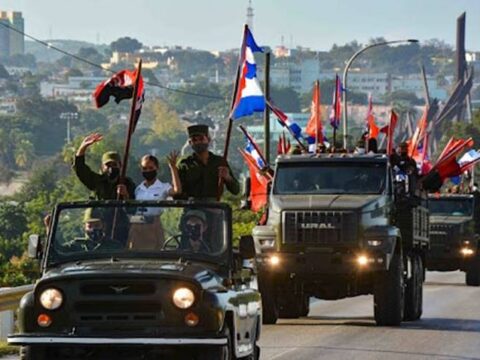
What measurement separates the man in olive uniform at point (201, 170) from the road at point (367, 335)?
7.06 feet

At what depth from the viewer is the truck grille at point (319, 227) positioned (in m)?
27.0

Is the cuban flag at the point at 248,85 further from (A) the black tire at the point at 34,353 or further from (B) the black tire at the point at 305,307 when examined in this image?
(A) the black tire at the point at 34,353

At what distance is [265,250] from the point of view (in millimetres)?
27422

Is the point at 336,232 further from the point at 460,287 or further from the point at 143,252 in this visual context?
the point at 460,287

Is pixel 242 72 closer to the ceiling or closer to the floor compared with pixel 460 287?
closer to the ceiling

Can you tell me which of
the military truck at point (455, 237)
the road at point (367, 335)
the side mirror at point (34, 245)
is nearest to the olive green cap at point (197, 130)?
the road at point (367, 335)

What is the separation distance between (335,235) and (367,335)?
103 inches

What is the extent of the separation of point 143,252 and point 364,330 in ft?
33.1

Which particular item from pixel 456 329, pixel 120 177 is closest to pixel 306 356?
pixel 120 177

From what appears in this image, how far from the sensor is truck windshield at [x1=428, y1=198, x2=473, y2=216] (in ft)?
149

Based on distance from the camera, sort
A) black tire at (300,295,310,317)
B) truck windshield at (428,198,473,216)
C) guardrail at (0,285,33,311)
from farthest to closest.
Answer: truck windshield at (428,198,473,216) < black tire at (300,295,310,317) < guardrail at (0,285,33,311)

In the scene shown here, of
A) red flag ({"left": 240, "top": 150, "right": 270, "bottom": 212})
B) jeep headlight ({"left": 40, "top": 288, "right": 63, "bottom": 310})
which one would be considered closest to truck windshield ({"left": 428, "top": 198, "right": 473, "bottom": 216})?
red flag ({"left": 240, "top": 150, "right": 270, "bottom": 212})

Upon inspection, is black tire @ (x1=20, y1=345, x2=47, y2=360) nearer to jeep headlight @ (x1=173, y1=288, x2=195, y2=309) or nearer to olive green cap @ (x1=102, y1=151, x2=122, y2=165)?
jeep headlight @ (x1=173, y1=288, x2=195, y2=309)

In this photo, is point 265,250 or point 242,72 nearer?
point 265,250
